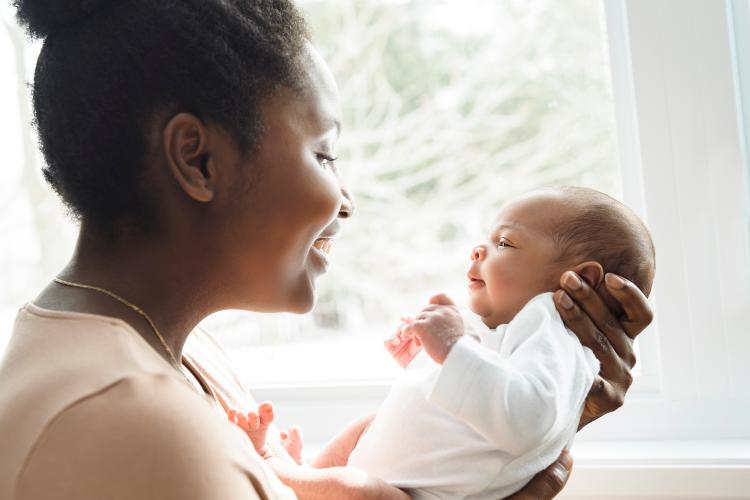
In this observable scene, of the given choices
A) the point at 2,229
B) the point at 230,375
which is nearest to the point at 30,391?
the point at 230,375

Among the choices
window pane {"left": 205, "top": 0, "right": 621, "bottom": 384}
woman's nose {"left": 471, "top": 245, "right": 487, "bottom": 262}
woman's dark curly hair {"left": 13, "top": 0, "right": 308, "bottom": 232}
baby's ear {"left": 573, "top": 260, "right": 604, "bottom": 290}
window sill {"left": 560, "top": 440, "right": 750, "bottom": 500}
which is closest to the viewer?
woman's dark curly hair {"left": 13, "top": 0, "right": 308, "bottom": 232}

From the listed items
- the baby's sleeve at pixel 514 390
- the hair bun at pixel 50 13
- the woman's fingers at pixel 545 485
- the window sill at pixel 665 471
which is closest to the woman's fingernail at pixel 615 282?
the baby's sleeve at pixel 514 390

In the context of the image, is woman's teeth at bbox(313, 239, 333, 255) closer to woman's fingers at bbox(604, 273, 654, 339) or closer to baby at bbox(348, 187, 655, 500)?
baby at bbox(348, 187, 655, 500)

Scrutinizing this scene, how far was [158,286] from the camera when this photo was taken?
3.14ft

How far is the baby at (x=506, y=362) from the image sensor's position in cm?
109

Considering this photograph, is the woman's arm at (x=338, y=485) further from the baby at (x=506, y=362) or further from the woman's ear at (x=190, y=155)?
the woman's ear at (x=190, y=155)

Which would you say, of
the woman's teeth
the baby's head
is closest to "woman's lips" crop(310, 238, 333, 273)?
the woman's teeth

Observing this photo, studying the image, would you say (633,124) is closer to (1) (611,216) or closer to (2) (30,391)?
(1) (611,216)

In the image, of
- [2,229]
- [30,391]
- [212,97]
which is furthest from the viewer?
[2,229]

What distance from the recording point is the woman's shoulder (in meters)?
0.76

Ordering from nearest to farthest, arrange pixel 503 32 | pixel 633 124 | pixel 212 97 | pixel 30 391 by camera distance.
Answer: pixel 30 391 < pixel 212 97 < pixel 633 124 < pixel 503 32

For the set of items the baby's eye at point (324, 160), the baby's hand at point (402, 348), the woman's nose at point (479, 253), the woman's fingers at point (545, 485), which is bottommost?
the woman's fingers at point (545, 485)

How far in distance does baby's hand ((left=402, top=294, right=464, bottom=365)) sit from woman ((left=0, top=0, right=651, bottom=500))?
190mm

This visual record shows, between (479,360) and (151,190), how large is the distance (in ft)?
1.52
